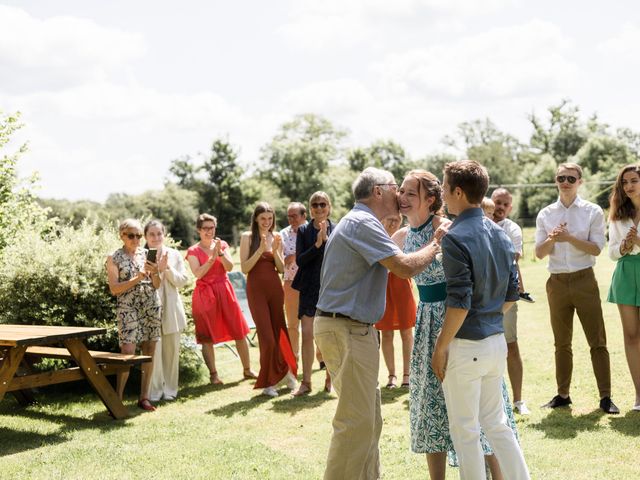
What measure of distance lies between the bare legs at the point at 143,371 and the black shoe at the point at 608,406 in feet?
15.0

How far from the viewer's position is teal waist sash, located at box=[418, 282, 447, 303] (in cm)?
440

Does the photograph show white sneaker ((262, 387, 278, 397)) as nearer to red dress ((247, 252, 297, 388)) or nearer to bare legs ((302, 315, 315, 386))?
red dress ((247, 252, 297, 388))

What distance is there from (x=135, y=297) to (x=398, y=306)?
2.92m

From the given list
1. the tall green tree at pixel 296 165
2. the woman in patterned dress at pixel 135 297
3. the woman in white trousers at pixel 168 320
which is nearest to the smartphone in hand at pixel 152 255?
the woman in patterned dress at pixel 135 297

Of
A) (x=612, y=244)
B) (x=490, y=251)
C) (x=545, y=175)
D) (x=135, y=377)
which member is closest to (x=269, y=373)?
(x=135, y=377)

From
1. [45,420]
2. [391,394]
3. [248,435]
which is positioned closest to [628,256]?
[391,394]

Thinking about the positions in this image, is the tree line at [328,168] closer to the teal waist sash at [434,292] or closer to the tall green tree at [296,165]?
the tall green tree at [296,165]

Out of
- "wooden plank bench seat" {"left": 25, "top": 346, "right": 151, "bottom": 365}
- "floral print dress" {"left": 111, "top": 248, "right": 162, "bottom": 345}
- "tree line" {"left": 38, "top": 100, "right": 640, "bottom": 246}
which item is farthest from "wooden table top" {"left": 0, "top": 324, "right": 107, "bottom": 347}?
"tree line" {"left": 38, "top": 100, "right": 640, "bottom": 246}

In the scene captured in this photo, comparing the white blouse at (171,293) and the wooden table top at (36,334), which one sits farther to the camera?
the white blouse at (171,293)

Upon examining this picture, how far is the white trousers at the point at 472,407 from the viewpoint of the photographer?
3.81m

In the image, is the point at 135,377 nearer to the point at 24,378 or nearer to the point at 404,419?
the point at 24,378

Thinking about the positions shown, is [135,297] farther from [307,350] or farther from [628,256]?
[628,256]

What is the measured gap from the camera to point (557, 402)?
683 cm

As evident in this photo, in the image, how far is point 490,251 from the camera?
3.82 meters
